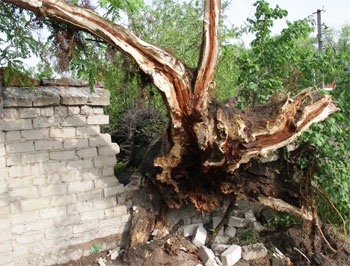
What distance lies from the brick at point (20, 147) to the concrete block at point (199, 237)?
284 centimetres

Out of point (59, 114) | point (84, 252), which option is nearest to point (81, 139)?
point (59, 114)

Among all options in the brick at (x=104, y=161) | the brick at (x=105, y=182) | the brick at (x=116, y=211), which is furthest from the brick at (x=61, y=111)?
the brick at (x=116, y=211)

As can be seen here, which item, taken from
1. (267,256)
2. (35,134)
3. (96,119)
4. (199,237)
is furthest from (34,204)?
(267,256)

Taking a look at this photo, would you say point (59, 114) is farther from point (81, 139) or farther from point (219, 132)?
point (219, 132)

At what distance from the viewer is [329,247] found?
210 inches

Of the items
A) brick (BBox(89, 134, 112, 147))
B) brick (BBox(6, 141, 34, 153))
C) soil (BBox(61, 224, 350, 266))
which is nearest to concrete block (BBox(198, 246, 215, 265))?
soil (BBox(61, 224, 350, 266))

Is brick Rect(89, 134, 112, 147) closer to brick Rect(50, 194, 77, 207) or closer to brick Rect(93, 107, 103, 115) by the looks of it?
brick Rect(93, 107, 103, 115)

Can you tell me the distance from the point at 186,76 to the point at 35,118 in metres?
2.07

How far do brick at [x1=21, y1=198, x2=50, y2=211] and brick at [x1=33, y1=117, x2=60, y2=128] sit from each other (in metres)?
0.97

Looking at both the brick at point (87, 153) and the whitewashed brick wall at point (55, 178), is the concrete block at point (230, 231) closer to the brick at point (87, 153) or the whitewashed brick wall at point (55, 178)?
the whitewashed brick wall at point (55, 178)

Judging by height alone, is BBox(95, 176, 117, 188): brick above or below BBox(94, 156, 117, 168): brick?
below

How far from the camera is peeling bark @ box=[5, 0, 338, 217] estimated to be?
3.58m

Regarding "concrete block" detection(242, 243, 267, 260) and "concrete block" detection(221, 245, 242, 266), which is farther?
"concrete block" detection(242, 243, 267, 260)

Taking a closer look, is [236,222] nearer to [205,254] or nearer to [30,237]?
[205,254]
